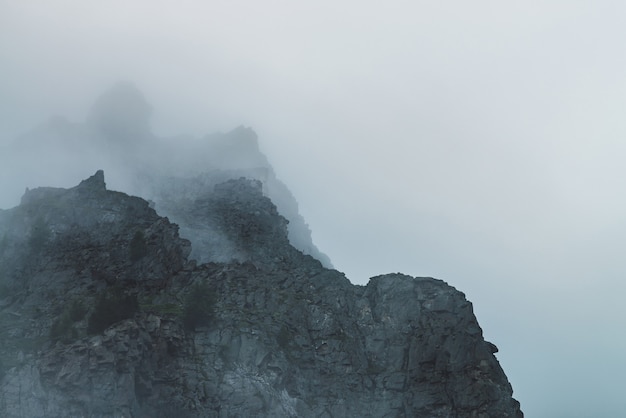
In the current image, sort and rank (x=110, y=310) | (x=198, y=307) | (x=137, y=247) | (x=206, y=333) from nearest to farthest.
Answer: (x=110, y=310), (x=206, y=333), (x=198, y=307), (x=137, y=247)

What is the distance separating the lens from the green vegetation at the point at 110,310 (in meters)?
134

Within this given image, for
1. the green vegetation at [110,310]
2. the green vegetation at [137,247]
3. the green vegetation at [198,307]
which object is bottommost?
the green vegetation at [110,310]

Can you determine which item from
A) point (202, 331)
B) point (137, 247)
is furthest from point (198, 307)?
point (137, 247)

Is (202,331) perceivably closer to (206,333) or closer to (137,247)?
(206,333)

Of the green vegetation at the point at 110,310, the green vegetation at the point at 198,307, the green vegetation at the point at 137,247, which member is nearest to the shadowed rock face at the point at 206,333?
the green vegetation at the point at 137,247

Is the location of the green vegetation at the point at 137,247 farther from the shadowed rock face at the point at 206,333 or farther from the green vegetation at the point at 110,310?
the green vegetation at the point at 110,310

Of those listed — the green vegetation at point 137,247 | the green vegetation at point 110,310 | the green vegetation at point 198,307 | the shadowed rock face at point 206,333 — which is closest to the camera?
the shadowed rock face at point 206,333

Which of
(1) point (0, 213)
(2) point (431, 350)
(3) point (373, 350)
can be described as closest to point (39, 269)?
(1) point (0, 213)

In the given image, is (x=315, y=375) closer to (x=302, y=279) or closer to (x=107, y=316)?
(x=302, y=279)

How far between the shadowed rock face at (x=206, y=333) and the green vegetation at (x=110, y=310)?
0.70 m

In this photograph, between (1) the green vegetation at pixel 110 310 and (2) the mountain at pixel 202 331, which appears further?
(1) the green vegetation at pixel 110 310

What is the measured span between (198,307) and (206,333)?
4.98 meters

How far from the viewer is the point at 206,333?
456 ft

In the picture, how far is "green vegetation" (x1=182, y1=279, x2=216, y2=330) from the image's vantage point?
461 feet
